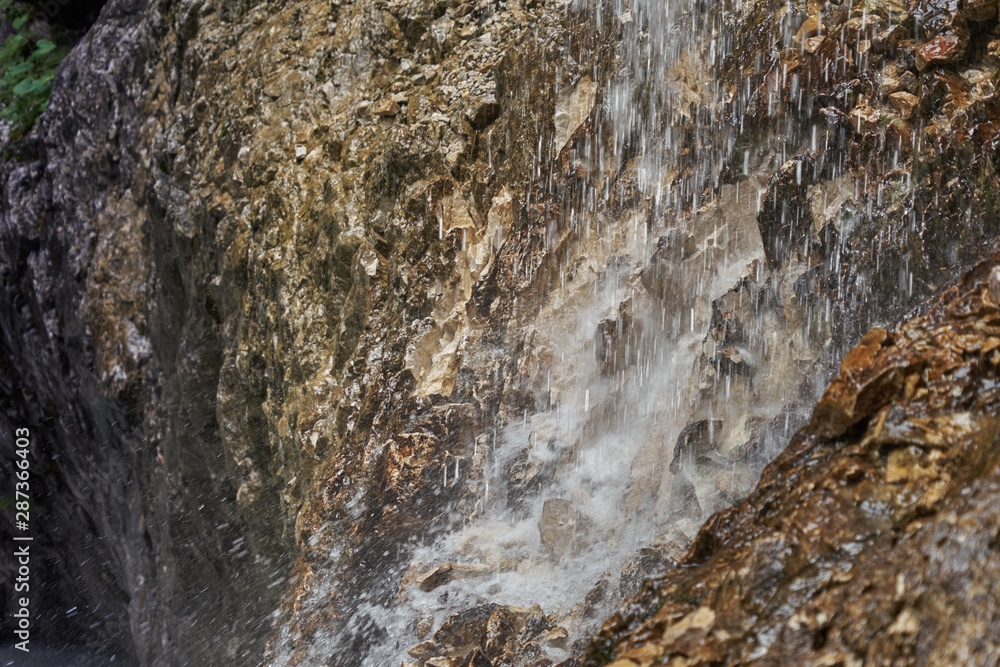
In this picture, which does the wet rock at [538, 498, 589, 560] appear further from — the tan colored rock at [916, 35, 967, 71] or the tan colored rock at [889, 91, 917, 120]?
the tan colored rock at [916, 35, 967, 71]

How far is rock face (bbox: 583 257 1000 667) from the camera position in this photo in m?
1.30

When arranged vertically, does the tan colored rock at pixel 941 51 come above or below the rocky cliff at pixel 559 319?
above

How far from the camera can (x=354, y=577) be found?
339cm

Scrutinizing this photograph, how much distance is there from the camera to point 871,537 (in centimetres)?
151

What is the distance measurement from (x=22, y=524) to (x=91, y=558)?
46.6 inches

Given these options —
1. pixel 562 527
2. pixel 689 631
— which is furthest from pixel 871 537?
pixel 562 527

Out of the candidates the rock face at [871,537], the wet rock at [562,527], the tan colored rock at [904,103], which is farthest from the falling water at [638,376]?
the rock face at [871,537]

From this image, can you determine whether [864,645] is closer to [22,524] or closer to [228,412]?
[228,412]

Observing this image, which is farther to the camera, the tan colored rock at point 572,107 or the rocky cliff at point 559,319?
the tan colored rock at point 572,107

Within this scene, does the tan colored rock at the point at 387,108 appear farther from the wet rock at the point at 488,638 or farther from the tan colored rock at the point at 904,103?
the wet rock at the point at 488,638

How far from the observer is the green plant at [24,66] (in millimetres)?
7555

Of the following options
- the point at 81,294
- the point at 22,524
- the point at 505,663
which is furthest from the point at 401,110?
the point at 22,524

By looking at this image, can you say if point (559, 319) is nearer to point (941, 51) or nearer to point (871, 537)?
Answer: point (941, 51)

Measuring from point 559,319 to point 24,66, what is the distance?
7487 millimetres
